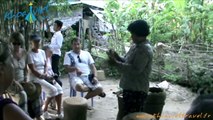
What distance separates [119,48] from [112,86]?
1532mm

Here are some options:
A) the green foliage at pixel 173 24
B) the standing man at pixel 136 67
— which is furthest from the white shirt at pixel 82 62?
the green foliage at pixel 173 24

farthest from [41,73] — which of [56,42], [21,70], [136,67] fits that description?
[136,67]

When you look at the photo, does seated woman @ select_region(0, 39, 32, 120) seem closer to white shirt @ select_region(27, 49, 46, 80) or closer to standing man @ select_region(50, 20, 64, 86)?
white shirt @ select_region(27, 49, 46, 80)

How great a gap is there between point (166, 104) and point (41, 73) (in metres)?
2.67

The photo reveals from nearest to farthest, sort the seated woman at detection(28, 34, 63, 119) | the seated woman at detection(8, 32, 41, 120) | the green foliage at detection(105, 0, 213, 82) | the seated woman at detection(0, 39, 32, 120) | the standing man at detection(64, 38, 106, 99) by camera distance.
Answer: the seated woman at detection(0, 39, 32, 120) → the seated woman at detection(8, 32, 41, 120) → the seated woman at detection(28, 34, 63, 119) → the standing man at detection(64, 38, 106, 99) → the green foliage at detection(105, 0, 213, 82)

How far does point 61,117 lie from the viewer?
4.81 meters

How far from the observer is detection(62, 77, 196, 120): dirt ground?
17.2ft

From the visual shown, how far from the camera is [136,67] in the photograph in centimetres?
334

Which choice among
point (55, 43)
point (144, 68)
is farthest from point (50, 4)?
point (144, 68)

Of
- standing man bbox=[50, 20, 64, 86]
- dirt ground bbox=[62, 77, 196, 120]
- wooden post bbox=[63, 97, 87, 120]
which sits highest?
standing man bbox=[50, 20, 64, 86]

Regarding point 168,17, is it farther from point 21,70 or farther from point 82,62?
point 21,70

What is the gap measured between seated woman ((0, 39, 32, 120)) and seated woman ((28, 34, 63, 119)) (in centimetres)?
345

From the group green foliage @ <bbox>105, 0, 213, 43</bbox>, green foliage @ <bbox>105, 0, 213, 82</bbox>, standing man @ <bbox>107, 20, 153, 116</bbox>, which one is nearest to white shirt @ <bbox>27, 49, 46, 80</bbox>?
standing man @ <bbox>107, 20, 153, 116</bbox>

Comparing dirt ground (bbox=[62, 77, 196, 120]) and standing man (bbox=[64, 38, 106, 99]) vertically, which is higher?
standing man (bbox=[64, 38, 106, 99])
